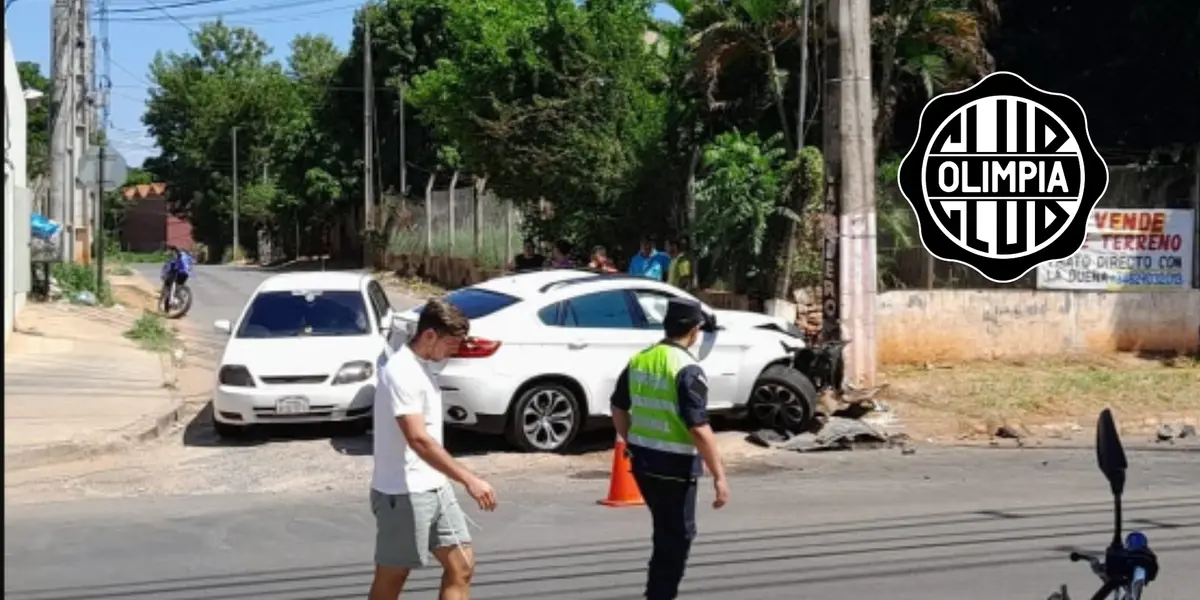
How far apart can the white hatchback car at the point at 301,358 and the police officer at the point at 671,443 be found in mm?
6574

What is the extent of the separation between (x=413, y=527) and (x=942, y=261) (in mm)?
13563

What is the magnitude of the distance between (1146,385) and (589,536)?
9.14 meters

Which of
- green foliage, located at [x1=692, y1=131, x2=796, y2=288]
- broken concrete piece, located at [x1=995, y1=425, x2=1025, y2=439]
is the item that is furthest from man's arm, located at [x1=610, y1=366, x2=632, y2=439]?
green foliage, located at [x1=692, y1=131, x2=796, y2=288]

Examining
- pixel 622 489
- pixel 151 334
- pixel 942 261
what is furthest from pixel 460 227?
pixel 622 489

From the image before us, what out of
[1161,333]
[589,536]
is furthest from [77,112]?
[589,536]

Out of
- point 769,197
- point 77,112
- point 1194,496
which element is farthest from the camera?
point 77,112

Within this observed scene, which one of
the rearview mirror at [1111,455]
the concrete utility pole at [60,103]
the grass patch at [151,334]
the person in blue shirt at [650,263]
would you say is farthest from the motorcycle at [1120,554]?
the concrete utility pole at [60,103]

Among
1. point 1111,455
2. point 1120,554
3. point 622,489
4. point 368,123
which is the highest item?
point 368,123

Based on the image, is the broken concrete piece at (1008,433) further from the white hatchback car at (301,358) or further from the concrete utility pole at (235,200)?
the concrete utility pole at (235,200)

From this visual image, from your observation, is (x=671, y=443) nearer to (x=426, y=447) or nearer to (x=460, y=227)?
(x=426, y=447)

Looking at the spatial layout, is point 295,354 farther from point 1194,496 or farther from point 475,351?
point 1194,496

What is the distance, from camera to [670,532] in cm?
653

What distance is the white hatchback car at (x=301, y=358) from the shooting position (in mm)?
13391

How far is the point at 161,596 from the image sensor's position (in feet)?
25.0
